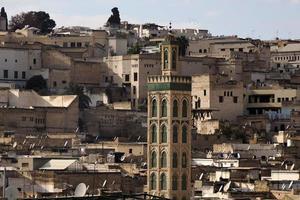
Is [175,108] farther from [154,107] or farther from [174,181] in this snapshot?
[174,181]

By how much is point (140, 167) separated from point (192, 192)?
284 inches

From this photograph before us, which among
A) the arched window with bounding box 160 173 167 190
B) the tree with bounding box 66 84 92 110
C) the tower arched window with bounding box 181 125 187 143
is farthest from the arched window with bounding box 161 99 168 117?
the tree with bounding box 66 84 92 110

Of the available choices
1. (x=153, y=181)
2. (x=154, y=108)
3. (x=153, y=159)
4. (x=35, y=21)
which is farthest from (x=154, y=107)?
(x=35, y=21)

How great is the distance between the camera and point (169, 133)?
39719mm

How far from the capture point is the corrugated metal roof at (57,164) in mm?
45188

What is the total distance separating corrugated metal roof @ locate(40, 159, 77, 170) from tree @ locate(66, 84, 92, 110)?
58.8 feet

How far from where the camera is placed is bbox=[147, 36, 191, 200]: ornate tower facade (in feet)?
130

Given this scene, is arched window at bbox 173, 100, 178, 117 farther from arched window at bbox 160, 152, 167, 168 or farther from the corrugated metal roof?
the corrugated metal roof

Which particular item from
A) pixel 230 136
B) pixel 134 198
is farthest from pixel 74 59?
pixel 134 198

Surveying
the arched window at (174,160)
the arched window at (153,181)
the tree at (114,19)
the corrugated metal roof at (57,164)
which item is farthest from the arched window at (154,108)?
the tree at (114,19)

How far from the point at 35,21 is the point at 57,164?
142ft

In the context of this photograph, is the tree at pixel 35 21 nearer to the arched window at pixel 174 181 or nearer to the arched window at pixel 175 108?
the arched window at pixel 175 108

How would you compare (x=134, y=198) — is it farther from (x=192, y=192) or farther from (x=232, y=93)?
(x=232, y=93)

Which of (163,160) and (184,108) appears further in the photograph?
(184,108)
